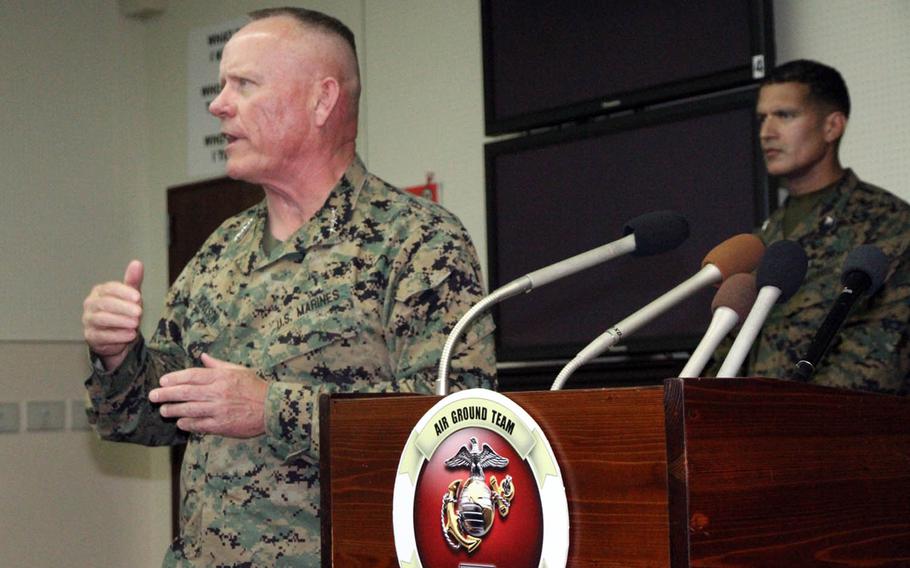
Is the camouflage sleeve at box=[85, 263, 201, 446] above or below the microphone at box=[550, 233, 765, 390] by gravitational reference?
below

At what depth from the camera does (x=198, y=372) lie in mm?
1650

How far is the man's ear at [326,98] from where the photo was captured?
2.00 metres

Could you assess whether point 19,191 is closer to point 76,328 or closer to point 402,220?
point 76,328

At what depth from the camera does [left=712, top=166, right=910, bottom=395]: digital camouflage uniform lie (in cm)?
251

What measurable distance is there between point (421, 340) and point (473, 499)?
585 mm

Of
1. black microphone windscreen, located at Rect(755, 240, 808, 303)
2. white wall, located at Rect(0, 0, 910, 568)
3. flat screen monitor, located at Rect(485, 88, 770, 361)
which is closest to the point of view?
black microphone windscreen, located at Rect(755, 240, 808, 303)

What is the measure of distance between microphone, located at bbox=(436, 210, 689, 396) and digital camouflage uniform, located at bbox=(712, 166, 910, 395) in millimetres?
1129

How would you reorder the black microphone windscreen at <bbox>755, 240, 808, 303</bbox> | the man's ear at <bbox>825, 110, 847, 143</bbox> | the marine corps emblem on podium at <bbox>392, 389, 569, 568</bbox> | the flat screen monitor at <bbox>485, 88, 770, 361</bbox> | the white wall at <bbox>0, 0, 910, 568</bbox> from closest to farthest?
the marine corps emblem on podium at <bbox>392, 389, 569, 568</bbox> → the black microphone windscreen at <bbox>755, 240, 808, 303</bbox> → the man's ear at <bbox>825, 110, 847, 143</bbox> → the flat screen monitor at <bbox>485, 88, 770, 361</bbox> → the white wall at <bbox>0, 0, 910, 568</bbox>

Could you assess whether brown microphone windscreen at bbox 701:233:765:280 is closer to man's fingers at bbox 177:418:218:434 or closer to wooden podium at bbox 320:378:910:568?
wooden podium at bbox 320:378:910:568

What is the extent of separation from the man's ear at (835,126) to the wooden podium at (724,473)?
1.75 m

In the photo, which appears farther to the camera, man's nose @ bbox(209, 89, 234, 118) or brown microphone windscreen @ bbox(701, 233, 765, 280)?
man's nose @ bbox(209, 89, 234, 118)

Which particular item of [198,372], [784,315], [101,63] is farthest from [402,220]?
[101,63]

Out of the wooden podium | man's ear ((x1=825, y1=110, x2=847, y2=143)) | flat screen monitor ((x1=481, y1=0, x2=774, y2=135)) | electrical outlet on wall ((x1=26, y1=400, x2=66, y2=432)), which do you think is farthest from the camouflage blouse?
electrical outlet on wall ((x1=26, y1=400, x2=66, y2=432))

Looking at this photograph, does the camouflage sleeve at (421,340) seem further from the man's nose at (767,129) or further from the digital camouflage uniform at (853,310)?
the man's nose at (767,129)
